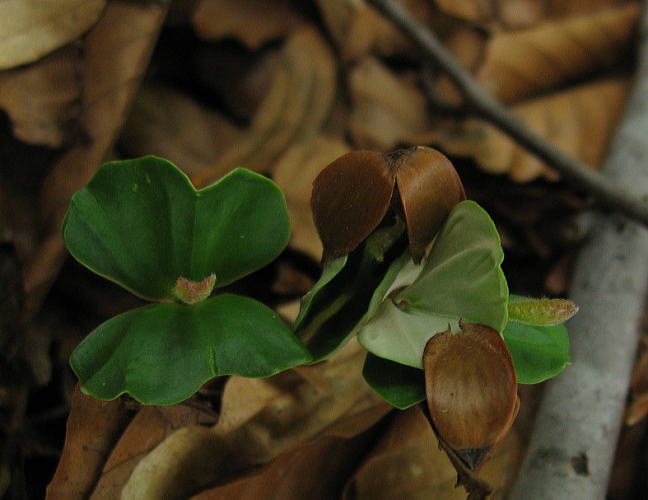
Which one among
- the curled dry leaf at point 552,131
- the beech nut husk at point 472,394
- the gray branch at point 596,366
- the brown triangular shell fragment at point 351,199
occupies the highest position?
the brown triangular shell fragment at point 351,199

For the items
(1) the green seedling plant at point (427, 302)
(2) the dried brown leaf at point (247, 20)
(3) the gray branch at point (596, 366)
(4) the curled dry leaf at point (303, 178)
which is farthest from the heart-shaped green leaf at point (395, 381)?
(2) the dried brown leaf at point (247, 20)

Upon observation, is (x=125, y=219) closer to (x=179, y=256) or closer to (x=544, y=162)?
(x=179, y=256)

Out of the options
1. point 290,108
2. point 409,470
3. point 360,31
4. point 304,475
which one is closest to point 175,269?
point 304,475

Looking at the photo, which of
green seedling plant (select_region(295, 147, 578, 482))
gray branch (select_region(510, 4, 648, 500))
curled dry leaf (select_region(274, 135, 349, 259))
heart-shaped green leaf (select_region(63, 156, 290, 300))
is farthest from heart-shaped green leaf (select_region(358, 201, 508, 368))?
curled dry leaf (select_region(274, 135, 349, 259))

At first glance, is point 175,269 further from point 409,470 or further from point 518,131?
point 518,131

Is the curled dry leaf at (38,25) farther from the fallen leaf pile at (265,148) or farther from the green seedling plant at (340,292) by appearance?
the green seedling plant at (340,292)

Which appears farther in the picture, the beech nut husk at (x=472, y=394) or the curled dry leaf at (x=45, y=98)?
the curled dry leaf at (x=45, y=98)

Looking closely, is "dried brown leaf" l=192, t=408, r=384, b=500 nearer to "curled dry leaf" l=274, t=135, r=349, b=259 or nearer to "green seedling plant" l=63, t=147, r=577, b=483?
"green seedling plant" l=63, t=147, r=577, b=483
